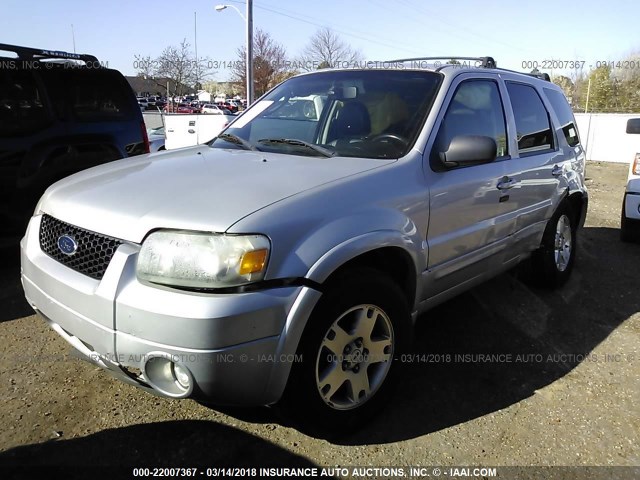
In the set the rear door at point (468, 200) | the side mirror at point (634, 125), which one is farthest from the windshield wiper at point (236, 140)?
the side mirror at point (634, 125)

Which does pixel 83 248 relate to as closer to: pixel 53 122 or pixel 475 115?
pixel 475 115

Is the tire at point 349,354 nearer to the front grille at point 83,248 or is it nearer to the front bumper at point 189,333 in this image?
the front bumper at point 189,333

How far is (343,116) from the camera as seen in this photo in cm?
324

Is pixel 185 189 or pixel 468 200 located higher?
pixel 185 189

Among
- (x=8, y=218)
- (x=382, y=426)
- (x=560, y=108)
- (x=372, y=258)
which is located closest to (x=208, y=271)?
(x=372, y=258)

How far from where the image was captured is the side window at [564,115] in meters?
4.57

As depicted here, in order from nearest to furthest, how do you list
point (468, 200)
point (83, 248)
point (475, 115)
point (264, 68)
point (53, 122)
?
point (83, 248), point (468, 200), point (475, 115), point (53, 122), point (264, 68)

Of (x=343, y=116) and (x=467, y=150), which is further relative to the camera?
(x=343, y=116)

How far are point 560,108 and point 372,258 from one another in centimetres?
309

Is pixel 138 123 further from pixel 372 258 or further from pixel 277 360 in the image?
pixel 277 360

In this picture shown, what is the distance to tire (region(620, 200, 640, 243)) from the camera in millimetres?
6374

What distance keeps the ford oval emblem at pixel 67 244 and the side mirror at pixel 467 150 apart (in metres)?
1.97

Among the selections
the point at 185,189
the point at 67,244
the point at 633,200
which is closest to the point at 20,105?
the point at 67,244

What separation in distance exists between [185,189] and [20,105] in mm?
3256
